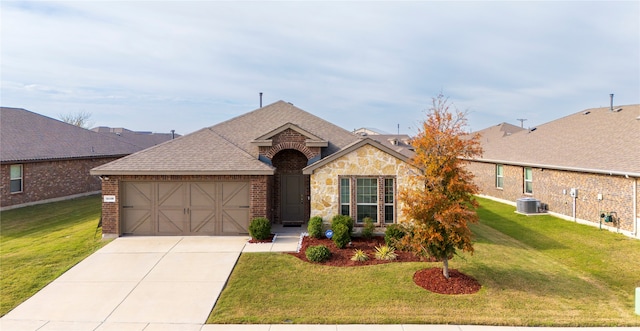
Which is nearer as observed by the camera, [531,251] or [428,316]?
[428,316]

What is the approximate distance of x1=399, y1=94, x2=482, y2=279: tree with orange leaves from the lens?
370 inches

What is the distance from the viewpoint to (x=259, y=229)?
518 inches

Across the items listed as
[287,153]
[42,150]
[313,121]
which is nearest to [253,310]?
[287,153]

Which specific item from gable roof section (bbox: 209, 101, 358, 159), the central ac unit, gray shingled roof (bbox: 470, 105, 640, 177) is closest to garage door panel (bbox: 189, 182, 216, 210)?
gable roof section (bbox: 209, 101, 358, 159)

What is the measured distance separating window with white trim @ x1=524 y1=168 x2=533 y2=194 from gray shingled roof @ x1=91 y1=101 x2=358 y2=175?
11413 mm

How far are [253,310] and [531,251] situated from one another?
10375mm

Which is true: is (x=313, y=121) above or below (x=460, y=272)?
above

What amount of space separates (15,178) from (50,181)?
78.4 inches

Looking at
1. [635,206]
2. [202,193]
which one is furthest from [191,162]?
[635,206]

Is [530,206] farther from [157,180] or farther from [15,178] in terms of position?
[15,178]

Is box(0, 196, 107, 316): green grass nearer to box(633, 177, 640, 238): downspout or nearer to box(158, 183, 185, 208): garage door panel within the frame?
box(158, 183, 185, 208): garage door panel

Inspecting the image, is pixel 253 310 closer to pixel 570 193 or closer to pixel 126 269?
pixel 126 269

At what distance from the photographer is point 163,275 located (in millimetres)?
10430

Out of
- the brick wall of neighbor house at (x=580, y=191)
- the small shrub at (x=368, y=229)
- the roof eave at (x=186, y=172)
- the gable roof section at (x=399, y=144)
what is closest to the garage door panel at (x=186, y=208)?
the roof eave at (x=186, y=172)
